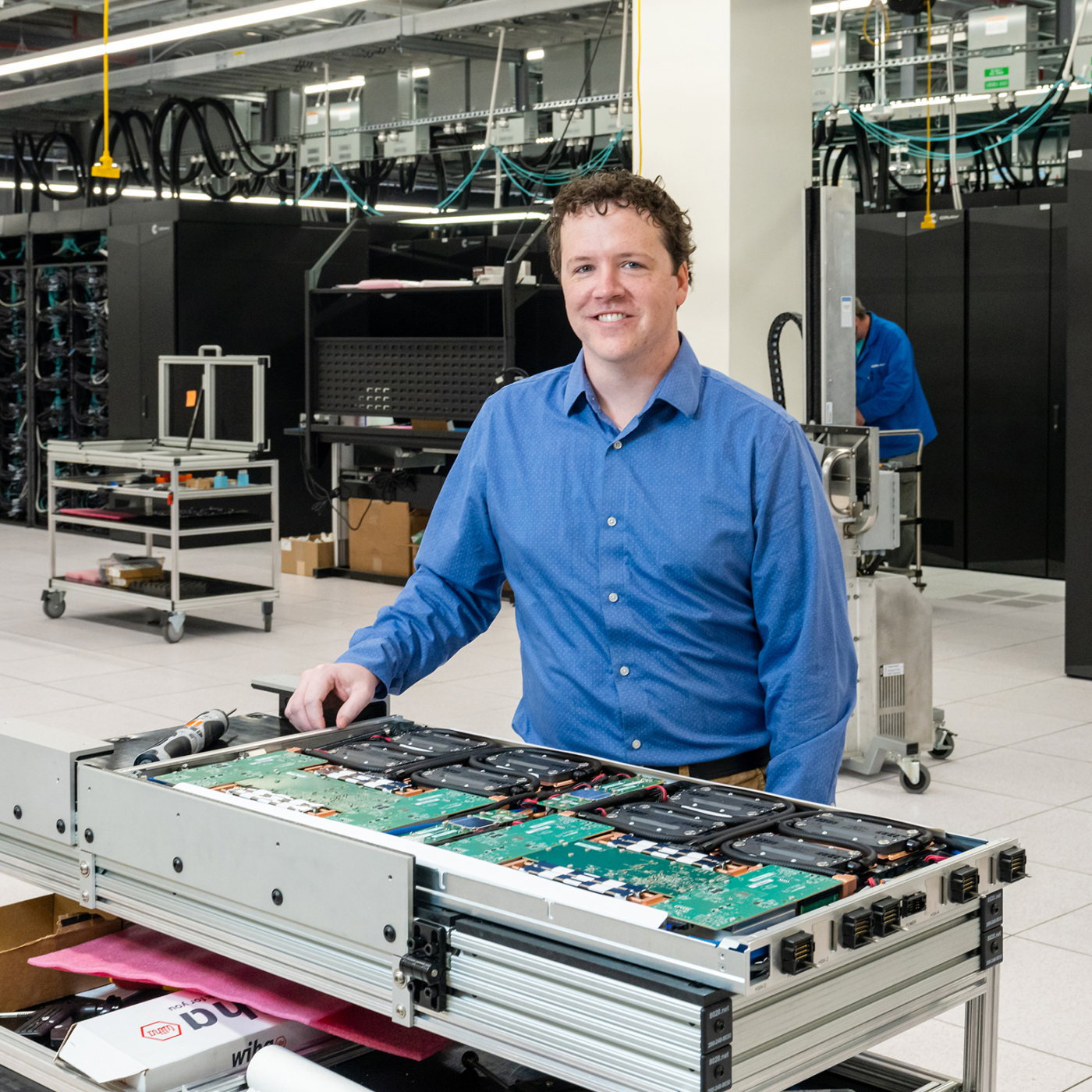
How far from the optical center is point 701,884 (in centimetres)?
127

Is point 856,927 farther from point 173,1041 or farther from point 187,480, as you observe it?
point 187,480

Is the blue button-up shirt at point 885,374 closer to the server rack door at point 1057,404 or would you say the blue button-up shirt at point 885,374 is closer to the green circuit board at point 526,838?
the server rack door at point 1057,404

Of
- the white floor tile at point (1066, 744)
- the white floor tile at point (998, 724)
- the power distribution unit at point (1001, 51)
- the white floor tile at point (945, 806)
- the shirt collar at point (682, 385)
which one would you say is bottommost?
the white floor tile at point (945, 806)

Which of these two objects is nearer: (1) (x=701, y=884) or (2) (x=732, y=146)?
(1) (x=701, y=884)

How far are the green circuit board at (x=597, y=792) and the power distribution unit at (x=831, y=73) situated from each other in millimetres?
6725

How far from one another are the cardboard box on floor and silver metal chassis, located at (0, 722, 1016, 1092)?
6.99 m

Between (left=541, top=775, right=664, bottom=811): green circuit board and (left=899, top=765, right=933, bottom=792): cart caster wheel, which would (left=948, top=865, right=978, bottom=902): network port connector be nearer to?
(left=541, top=775, right=664, bottom=811): green circuit board

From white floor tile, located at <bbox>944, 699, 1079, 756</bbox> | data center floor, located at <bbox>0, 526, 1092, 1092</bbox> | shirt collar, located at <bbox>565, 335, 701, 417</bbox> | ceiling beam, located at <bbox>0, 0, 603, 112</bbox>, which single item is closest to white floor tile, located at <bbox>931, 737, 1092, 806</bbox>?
data center floor, located at <bbox>0, 526, 1092, 1092</bbox>

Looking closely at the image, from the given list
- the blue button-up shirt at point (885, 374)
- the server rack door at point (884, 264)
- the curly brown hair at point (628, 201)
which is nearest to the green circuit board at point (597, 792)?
the curly brown hair at point (628, 201)

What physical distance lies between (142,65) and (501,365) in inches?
217

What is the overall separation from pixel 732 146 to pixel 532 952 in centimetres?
389

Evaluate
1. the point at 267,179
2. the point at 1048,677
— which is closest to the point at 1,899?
the point at 1048,677

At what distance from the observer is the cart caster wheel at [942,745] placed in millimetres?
4879

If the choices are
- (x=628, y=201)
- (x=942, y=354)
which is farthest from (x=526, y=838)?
(x=942, y=354)
